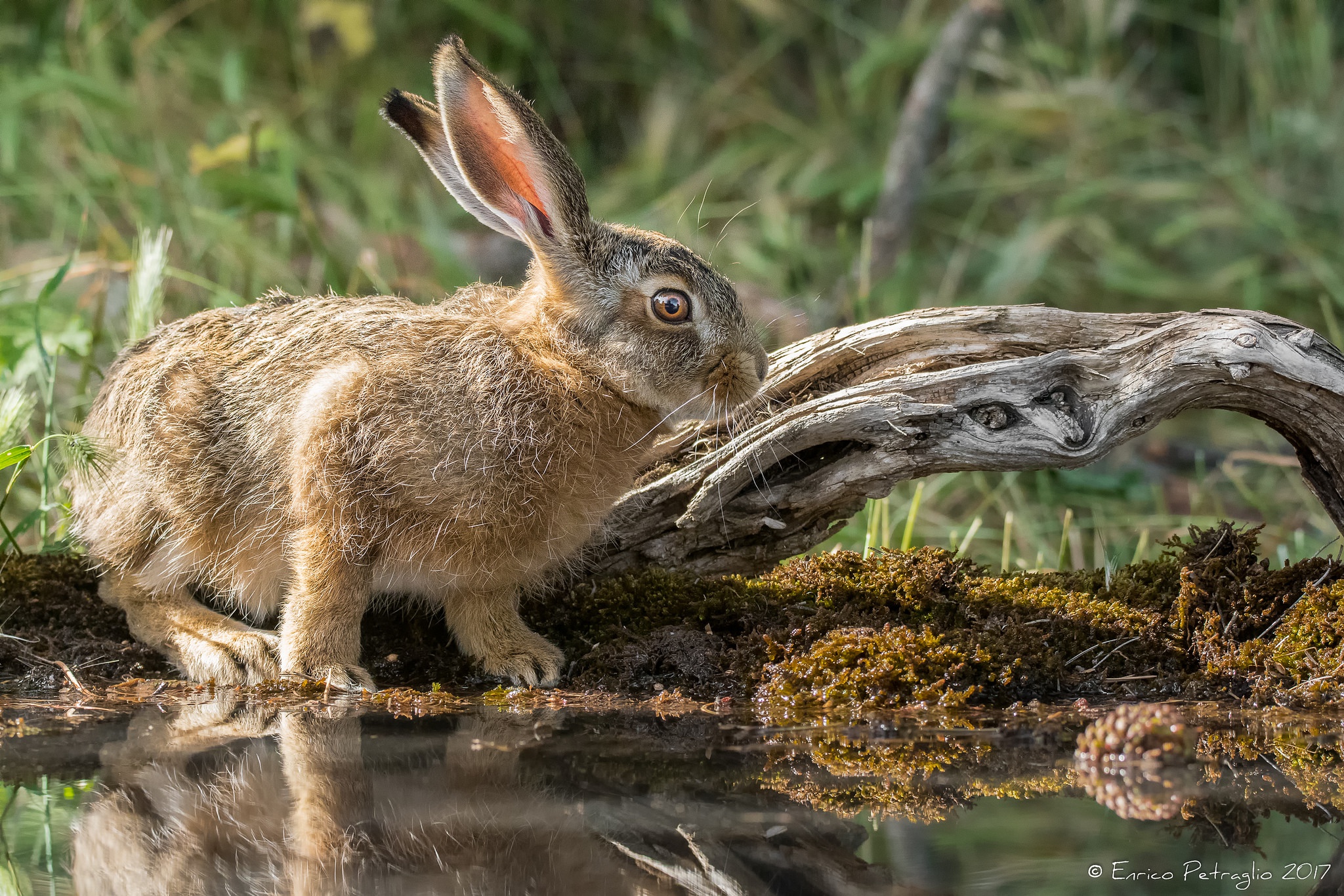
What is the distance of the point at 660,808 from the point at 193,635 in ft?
7.76

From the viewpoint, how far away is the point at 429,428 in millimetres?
4074

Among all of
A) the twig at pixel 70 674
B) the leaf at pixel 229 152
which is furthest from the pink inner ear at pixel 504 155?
the leaf at pixel 229 152

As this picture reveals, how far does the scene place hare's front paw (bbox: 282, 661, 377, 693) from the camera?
3971 millimetres

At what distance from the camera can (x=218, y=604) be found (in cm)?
486

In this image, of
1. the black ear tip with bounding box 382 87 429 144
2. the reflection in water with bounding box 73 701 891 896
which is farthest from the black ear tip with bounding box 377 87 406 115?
the reflection in water with bounding box 73 701 891 896

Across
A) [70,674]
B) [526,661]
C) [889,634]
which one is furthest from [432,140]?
[889,634]

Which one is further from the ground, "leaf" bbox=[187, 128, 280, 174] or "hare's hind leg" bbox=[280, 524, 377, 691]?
"leaf" bbox=[187, 128, 280, 174]

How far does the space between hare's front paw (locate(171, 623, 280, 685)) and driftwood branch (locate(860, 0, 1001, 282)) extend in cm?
491

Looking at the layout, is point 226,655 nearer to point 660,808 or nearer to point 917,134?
point 660,808

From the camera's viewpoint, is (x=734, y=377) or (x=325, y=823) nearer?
(x=325, y=823)

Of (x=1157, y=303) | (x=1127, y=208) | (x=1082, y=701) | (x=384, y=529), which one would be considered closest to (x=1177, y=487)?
(x=1157, y=303)

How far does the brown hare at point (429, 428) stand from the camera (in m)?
4.08

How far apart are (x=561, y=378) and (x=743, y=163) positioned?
5.26 metres

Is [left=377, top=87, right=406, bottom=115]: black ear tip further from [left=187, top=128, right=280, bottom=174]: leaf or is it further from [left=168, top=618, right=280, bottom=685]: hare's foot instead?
[left=187, top=128, right=280, bottom=174]: leaf
